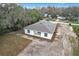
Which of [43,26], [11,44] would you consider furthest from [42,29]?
[11,44]

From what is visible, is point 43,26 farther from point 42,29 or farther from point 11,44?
point 11,44

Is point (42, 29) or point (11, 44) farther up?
point (42, 29)

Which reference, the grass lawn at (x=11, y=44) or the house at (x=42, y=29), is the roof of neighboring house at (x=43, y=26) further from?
the grass lawn at (x=11, y=44)

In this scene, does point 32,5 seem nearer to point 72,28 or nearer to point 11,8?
point 11,8

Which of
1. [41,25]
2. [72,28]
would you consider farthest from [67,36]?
[41,25]

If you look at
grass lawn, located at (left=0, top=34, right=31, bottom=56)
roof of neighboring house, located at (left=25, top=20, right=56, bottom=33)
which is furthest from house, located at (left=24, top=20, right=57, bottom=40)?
grass lawn, located at (left=0, top=34, right=31, bottom=56)

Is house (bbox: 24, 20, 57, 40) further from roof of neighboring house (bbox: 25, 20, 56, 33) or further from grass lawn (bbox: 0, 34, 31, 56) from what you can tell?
grass lawn (bbox: 0, 34, 31, 56)
